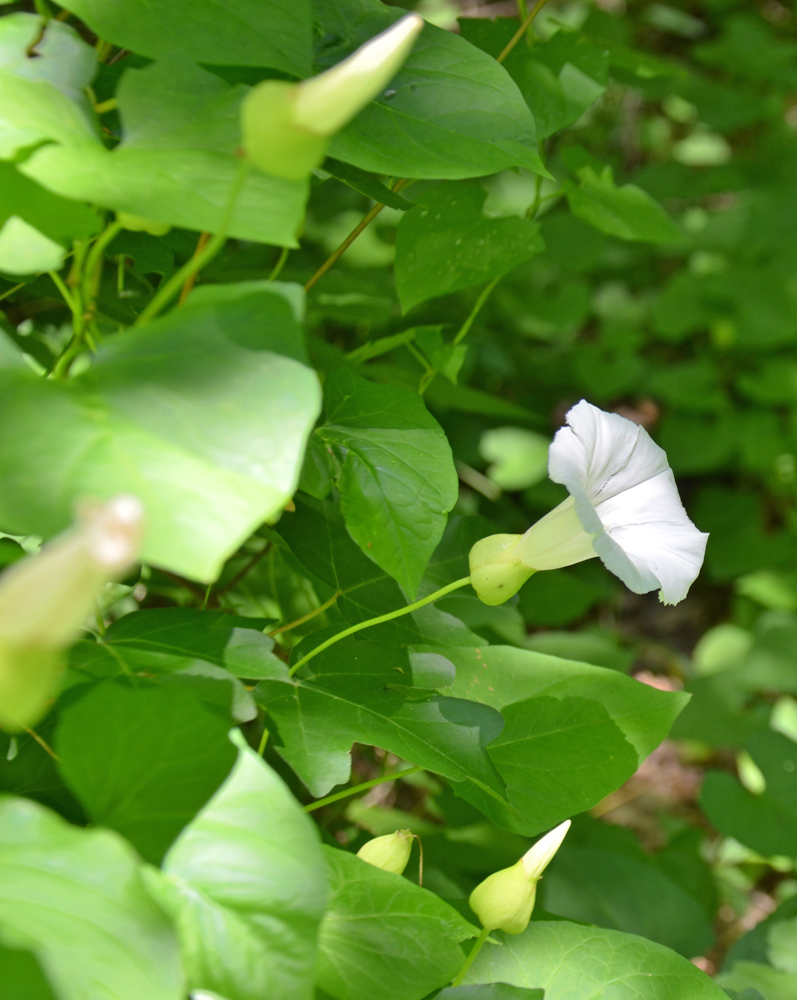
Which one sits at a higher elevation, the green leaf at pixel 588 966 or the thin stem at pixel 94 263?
the thin stem at pixel 94 263

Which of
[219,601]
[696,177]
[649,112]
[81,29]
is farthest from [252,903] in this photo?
[649,112]

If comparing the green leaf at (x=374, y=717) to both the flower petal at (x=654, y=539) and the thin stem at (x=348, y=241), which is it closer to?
the flower petal at (x=654, y=539)

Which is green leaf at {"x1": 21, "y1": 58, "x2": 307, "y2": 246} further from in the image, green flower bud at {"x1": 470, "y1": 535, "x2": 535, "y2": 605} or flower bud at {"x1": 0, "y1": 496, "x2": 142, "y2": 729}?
green flower bud at {"x1": 470, "y1": 535, "x2": 535, "y2": 605}

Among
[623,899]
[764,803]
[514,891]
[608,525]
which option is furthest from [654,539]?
[764,803]

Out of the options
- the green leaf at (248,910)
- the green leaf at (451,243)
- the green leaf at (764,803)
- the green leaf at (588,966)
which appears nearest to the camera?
the green leaf at (248,910)

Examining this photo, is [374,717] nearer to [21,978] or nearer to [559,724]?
[559,724]

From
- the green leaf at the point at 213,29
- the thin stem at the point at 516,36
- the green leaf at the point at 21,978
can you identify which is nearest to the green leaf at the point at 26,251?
the green leaf at the point at 213,29

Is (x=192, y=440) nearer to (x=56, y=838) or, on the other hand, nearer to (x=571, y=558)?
(x=56, y=838)
